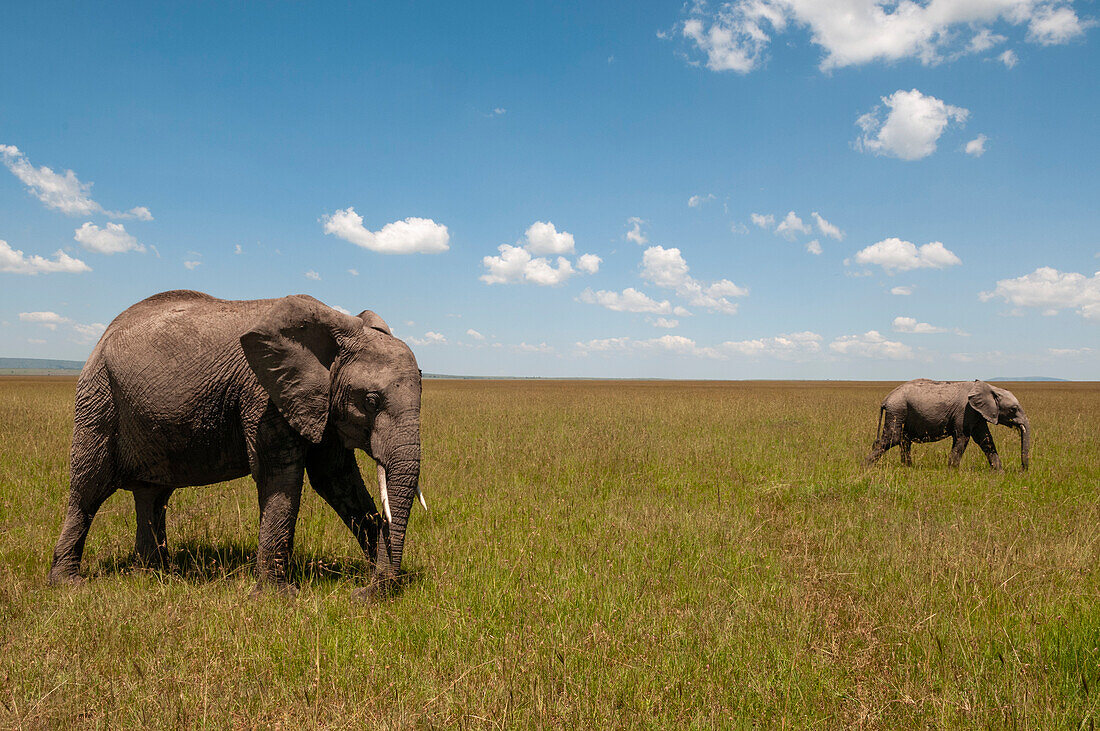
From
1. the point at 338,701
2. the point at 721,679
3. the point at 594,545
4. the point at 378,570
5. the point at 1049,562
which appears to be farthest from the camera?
the point at 594,545

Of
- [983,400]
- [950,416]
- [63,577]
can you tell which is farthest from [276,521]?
[983,400]

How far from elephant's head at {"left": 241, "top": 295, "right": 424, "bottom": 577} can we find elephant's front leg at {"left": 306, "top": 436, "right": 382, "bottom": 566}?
0.57 meters

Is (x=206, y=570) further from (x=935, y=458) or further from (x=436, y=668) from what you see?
(x=935, y=458)

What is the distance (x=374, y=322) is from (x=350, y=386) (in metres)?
0.70

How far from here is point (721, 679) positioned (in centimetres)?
314

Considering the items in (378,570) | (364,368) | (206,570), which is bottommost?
(206,570)

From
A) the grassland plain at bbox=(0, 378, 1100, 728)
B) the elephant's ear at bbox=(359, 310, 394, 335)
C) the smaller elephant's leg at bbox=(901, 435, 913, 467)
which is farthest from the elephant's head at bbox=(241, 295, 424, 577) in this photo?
the smaller elephant's leg at bbox=(901, 435, 913, 467)

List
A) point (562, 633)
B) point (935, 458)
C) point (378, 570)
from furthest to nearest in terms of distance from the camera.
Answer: point (935, 458)
point (378, 570)
point (562, 633)

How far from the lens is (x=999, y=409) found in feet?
35.3

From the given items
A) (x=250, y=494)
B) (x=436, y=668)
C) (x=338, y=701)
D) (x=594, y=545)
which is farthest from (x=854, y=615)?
(x=250, y=494)

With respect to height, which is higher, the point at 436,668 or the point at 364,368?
the point at 364,368

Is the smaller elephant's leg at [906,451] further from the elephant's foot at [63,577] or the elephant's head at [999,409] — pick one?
the elephant's foot at [63,577]

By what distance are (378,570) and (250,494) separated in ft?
14.5

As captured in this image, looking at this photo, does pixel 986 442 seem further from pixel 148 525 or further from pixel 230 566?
pixel 148 525
